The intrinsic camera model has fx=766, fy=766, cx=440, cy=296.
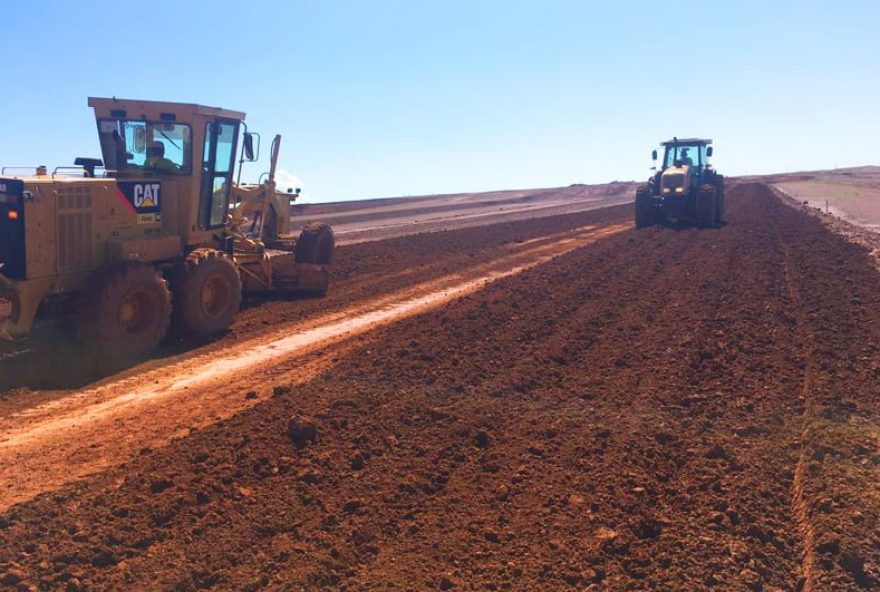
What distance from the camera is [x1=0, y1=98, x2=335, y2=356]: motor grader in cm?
861

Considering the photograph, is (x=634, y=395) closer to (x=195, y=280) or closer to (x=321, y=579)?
(x=321, y=579)

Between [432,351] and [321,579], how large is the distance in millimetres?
4919

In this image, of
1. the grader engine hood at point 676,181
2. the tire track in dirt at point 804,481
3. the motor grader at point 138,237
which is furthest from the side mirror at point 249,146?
the grader engine hood at point 676,181

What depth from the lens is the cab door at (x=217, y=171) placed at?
10.9 m

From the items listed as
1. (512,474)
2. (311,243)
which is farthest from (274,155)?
(512,474)

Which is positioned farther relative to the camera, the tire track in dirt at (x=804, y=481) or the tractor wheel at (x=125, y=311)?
the tractor wheel at (x=125, y=311)

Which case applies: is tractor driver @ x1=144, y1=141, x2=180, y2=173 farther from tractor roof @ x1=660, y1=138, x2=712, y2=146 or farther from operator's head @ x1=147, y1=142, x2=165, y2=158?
tractor roof @ x1=660, y1=138, x2=712, y2=146

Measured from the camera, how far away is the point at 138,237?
9.92 metres

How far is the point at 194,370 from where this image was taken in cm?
881

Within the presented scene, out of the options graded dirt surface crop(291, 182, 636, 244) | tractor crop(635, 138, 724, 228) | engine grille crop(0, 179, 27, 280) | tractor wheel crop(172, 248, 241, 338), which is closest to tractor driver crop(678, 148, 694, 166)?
tractor crop(635, 138, 724, 228)

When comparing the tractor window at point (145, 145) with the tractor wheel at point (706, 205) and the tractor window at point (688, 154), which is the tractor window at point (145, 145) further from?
the tractor window at point (688, 154)

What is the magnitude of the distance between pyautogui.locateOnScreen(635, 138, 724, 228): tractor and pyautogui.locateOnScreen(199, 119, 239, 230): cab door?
16609 mm

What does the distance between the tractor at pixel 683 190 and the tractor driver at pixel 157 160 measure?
1773 cm

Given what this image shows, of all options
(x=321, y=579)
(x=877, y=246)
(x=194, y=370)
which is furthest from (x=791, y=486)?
(x=877, y=246)
